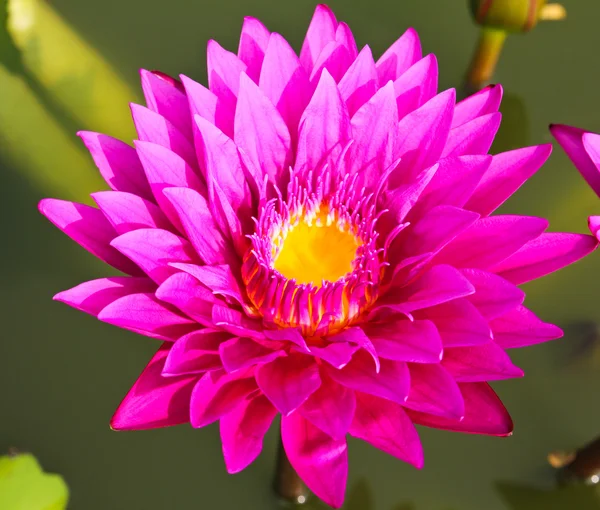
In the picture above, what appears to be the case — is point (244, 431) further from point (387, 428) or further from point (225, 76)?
point (225, 76)

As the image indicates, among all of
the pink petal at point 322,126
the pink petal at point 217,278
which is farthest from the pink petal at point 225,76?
the pink petal at point 217,278

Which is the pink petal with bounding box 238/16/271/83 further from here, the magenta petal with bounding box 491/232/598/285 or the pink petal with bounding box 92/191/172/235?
the magenta petal with bounding box 491/232/598/285

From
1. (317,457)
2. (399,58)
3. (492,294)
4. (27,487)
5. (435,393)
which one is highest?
(399,58)

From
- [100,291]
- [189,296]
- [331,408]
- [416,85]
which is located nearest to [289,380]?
[331,408]

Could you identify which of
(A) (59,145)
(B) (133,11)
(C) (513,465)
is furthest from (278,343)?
(B) (133,11)

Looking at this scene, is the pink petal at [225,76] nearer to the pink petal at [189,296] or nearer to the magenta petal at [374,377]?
the pink petal at [189,296]

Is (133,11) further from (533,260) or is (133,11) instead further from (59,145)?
(533,260)

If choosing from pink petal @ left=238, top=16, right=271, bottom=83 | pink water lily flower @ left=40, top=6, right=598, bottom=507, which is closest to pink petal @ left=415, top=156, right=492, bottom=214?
pink water lily flower @ left=40, top=6, right=598, bottom=507
